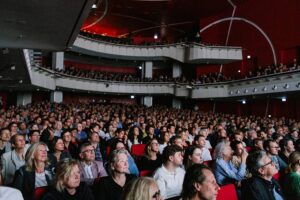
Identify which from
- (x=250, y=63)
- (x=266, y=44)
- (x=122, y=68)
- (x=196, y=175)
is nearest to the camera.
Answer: (x=196, y=175)

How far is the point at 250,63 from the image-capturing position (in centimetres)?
2205

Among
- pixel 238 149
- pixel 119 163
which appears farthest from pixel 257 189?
pixel 238 149

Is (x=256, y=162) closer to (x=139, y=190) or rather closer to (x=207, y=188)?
(x=207, y=188)

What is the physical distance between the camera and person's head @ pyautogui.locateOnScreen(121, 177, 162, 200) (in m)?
1.96

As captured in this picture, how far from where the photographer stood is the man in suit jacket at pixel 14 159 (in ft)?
13.3

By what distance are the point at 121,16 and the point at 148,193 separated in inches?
993

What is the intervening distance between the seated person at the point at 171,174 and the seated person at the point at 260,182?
2.32ft

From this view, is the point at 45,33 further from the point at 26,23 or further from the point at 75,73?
the point at 75,73

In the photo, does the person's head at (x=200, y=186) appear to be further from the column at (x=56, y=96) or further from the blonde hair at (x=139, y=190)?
the column at (x=56, y=96)

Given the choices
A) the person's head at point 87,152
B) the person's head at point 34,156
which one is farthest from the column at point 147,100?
the person's head at point 34,156

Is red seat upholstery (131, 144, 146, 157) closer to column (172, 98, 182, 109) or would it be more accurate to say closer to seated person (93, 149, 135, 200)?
seated person (93, 149, 135, 200)

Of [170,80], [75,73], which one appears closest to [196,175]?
[75,73]

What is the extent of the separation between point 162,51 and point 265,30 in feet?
25.6

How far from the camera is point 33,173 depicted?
133 inches
